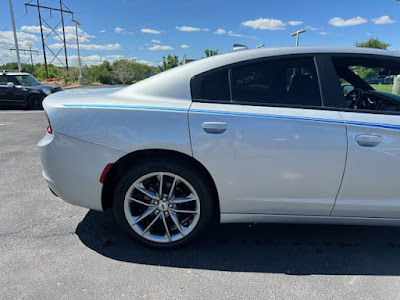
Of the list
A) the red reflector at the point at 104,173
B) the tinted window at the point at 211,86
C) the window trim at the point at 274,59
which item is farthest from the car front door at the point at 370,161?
the red reflector at the point at 104,173

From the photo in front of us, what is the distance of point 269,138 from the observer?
2.06 m

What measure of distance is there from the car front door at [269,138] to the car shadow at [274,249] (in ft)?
1.28

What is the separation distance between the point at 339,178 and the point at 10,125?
8.45 metres

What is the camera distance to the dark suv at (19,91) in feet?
35.5

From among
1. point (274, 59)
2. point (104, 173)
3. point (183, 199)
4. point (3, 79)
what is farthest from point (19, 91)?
point (274, 59)

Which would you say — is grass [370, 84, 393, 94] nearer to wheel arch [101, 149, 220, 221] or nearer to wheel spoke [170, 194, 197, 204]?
wheel arch [101, 149, 220, 221]

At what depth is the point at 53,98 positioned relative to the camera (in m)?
2.53

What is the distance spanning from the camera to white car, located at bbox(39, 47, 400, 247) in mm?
2062

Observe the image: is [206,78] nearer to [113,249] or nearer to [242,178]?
[242,178]

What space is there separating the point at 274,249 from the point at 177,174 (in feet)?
3.47

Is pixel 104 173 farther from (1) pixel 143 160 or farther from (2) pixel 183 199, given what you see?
(2) pixel 183 199

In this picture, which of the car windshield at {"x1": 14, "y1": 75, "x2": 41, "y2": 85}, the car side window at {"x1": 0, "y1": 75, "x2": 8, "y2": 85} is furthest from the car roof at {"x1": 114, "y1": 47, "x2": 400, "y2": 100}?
the car side window at {"x1": 0, "y1": 75, "x2": 8, "y2": 85}

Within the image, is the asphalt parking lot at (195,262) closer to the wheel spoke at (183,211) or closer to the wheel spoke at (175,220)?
the wheel spoke at (175,220)

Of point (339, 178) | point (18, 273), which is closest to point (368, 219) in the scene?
point (339, 178)
